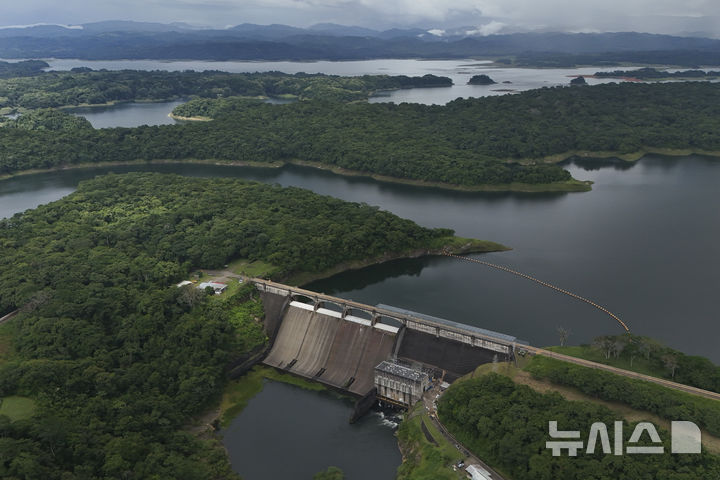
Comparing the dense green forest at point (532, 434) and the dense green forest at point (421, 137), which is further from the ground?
the dense green forest at point (421, 137)

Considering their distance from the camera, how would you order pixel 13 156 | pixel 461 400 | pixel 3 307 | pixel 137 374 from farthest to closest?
1. pixel 13 156
2. pixel 3 307
3. pixel 137 374
4. pixel 461 400

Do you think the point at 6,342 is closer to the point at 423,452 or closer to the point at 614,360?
the point at 423,452

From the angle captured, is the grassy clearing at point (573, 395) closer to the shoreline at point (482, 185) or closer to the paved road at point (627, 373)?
the paved road at point (627, 373)

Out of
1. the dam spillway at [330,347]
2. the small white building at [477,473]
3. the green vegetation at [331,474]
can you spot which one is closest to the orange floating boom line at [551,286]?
the dam spillway at [330,347]

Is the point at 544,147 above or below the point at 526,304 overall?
above

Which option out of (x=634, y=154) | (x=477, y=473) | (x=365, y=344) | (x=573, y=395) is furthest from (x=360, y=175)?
(x=477, y=473)

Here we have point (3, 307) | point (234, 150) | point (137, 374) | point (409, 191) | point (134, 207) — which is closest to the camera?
point (137, 374)

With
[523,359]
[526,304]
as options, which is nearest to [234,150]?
[526,304]

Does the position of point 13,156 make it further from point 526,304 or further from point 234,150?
point 526,304

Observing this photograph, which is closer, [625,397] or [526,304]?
[625,397]
